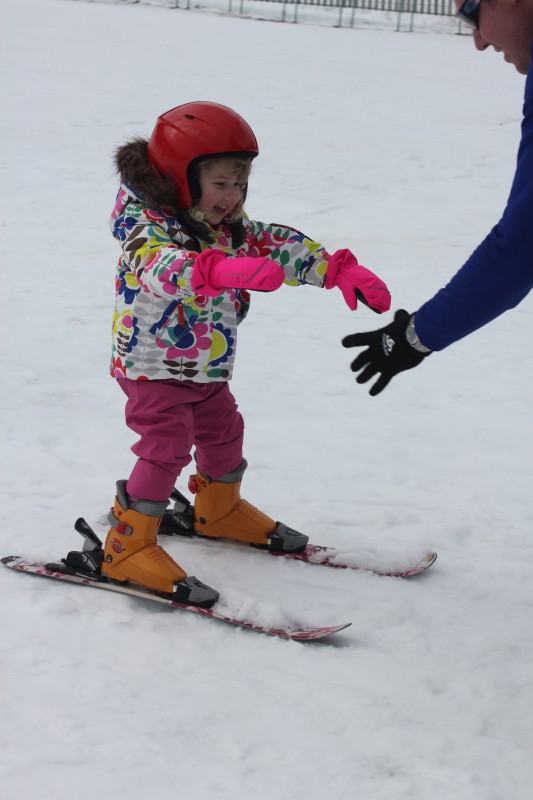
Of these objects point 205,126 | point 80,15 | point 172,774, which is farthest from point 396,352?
point 80,15

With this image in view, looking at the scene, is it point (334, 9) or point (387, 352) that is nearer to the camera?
point (387, 352)

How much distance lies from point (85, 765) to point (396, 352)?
1.50m

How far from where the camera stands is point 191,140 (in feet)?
10.1

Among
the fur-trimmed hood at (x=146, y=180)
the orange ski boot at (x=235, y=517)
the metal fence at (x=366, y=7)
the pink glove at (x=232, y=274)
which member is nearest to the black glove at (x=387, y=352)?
the pink glove at (x=232, y=274)

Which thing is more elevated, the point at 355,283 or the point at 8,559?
the point at 355,283

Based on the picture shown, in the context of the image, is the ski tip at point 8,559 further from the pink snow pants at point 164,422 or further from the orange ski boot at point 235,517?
the orange ski boot at point 235,517

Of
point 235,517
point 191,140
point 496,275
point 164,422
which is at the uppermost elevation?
point 191,140

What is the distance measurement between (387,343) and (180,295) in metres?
0.67

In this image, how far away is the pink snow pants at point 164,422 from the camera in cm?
331

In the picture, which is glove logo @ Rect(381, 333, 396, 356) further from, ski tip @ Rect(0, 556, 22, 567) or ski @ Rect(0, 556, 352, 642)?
ski tip @ Rect(0, 556, 22, 567)

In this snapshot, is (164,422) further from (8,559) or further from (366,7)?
(366,7)

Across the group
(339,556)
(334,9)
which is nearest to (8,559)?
(339,556)

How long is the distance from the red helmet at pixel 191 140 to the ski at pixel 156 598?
136 cm

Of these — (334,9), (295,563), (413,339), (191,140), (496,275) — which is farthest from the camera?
(334,9)
